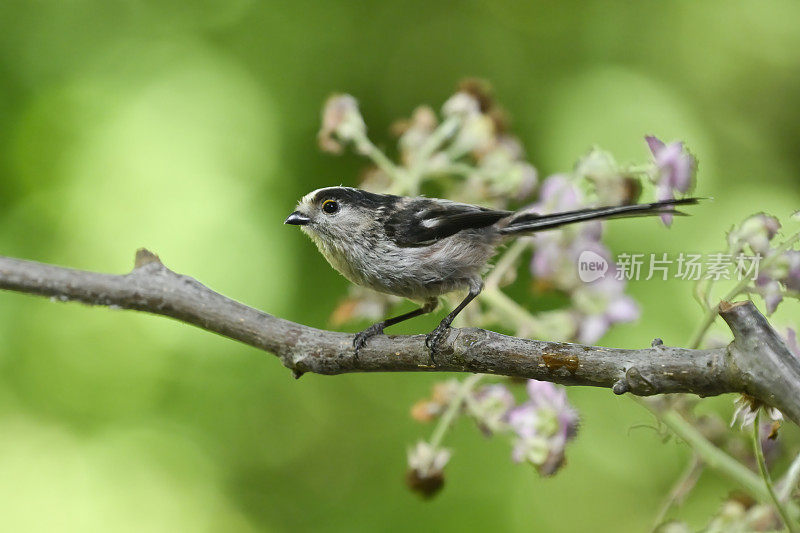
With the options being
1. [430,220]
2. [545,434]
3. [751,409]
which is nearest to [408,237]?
[430,220]

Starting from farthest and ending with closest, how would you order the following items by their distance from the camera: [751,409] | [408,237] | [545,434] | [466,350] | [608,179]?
[408,237], [608,179], [545,434], [466,350], [751,409]

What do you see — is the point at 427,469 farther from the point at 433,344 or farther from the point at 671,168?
the point at 671,168

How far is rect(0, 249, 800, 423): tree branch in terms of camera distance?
0.93m

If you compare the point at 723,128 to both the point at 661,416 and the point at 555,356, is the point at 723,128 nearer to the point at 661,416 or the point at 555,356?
the point at 661,416

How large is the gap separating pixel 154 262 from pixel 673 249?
6.34ft

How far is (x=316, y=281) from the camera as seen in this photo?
2.78m

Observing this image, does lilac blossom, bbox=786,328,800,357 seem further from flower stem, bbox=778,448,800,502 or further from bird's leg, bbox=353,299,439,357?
bird's leg, bbox=353,299,439,357

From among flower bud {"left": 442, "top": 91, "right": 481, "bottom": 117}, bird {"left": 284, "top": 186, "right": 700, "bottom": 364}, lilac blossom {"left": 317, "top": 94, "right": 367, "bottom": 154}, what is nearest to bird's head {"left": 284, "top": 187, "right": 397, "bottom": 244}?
bird {"left": 284, "top": 186, "right": 700, "bottom": 364}

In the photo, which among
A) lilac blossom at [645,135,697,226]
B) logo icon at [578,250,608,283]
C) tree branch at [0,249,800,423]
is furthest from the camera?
logo icon at [578,250,608,283]

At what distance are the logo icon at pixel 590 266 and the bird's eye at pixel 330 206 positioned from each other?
0.52m

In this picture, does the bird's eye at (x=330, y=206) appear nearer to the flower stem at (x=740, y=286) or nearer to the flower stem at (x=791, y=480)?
the flower stem at (x=740, y=286)

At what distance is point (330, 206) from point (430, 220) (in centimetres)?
22

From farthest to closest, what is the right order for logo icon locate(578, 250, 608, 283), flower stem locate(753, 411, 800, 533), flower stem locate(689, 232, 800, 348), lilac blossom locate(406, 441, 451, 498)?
logo icon locate(578, 250, 608, 283) → lilac blossom locate(406, 441, 451, 498) → flower stem locate(689, 232, 800, 348) → flower stem locate(753, 411, 800, 533)

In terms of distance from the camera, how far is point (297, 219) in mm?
1705
